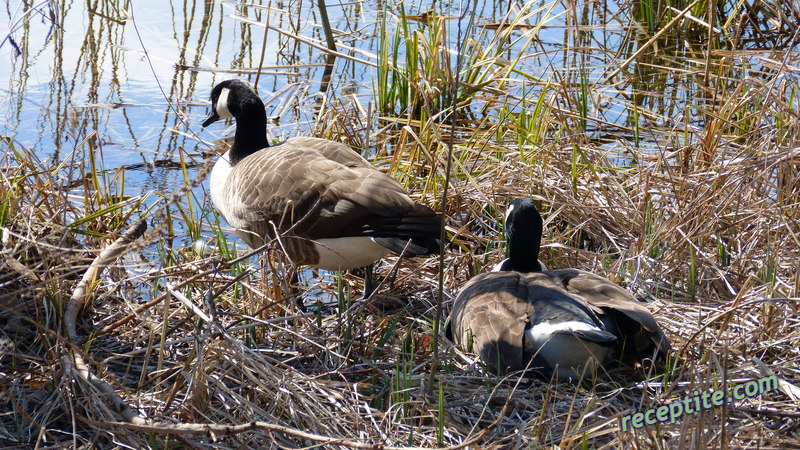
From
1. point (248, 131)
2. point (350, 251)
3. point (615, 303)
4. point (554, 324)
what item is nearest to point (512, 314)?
point (554, 324)

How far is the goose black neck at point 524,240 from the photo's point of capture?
155 inches

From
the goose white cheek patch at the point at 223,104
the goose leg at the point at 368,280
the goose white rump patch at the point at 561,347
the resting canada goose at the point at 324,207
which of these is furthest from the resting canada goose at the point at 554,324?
the goose white cheek patch at the point at 223,104

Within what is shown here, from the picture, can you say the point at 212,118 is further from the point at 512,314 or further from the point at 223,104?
the point at 512,314

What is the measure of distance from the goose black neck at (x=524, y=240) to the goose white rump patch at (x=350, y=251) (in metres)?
0.61

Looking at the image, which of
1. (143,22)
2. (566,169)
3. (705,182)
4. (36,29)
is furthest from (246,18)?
(705,182)

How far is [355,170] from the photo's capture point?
4387mm

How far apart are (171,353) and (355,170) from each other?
1.32 m

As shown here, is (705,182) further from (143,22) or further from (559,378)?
(143,22)

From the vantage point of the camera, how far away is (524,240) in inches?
155

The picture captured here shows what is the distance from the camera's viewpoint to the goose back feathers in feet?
13.4

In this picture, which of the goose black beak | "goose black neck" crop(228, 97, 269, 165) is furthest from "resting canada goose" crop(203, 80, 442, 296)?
the goose black beak

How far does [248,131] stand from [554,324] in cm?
254

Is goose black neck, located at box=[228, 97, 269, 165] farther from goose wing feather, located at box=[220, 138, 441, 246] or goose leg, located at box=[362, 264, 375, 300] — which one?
goose leg, located at box=[362, 264, 375, 300]

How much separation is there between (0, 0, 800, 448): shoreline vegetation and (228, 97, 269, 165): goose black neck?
1.59ft
